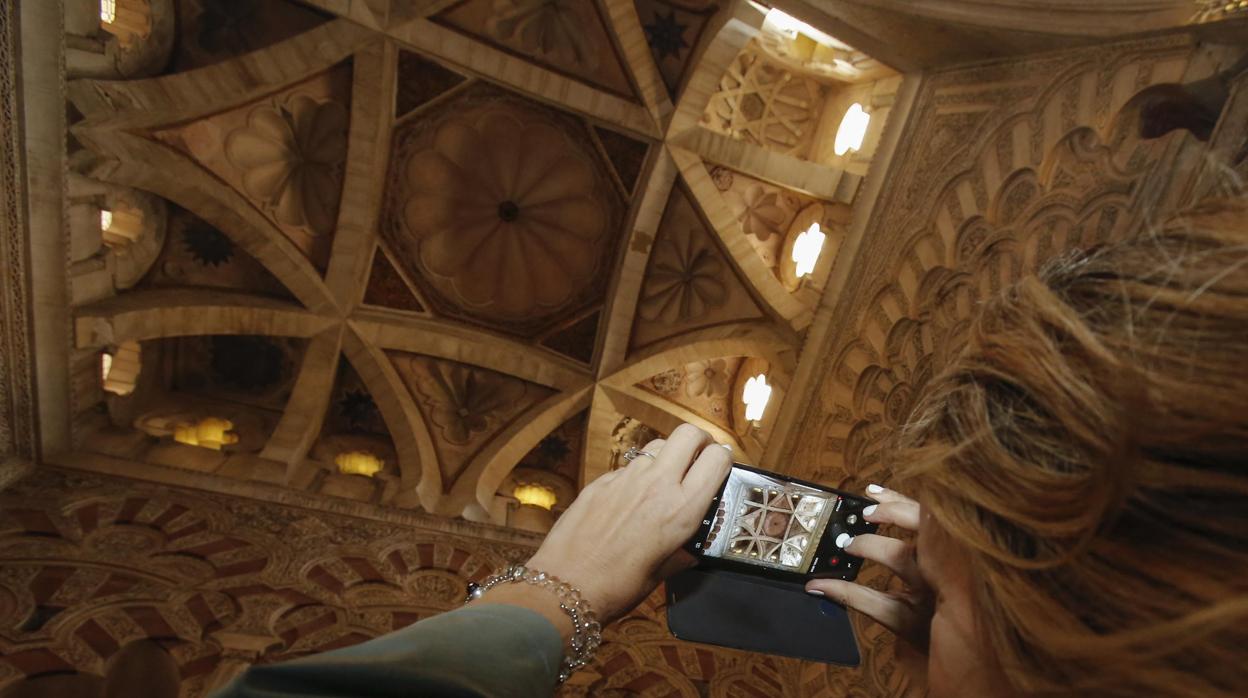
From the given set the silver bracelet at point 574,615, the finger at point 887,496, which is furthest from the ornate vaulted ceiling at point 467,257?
the silver bracelet at point 574,615

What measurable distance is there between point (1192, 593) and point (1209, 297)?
287mm

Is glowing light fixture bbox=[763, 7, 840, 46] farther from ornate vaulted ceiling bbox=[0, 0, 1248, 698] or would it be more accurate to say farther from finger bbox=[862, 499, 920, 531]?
finger bbox=[862, 499, 920, 531]

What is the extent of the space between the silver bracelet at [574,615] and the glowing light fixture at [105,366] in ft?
20.9

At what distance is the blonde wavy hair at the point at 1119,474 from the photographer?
2.02 ft

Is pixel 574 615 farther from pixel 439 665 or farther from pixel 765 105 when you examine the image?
pixel 765 105

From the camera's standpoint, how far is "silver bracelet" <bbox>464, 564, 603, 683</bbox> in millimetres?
1205

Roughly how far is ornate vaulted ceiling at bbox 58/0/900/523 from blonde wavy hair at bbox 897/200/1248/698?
5739mm

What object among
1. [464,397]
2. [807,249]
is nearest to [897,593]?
[807,249]

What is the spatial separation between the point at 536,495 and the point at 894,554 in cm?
617

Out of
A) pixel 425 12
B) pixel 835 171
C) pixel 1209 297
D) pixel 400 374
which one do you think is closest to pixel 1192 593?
pixel 1209 297

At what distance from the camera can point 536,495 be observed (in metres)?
7.39

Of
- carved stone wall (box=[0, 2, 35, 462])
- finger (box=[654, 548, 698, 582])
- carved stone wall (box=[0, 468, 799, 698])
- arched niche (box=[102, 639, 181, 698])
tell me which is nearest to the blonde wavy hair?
finger (box=[654, 548, 698, 582])

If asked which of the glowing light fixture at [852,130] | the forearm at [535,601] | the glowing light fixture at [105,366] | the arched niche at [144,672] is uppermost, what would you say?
the glowing light fixture at [852,130]

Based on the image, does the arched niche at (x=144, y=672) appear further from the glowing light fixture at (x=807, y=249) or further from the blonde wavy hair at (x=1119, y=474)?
the glowing light fixture at (x=807, y=249)
